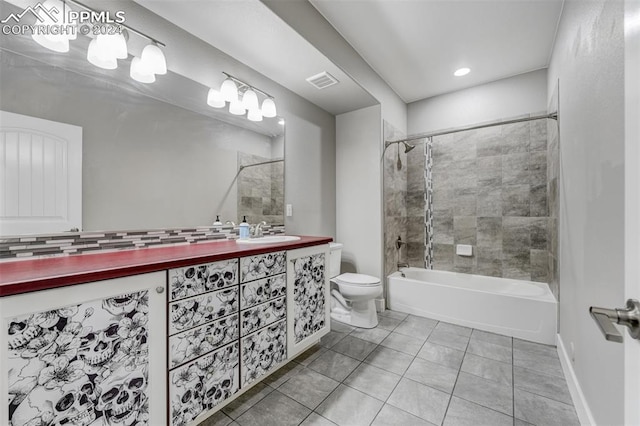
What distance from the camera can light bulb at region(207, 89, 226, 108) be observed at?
1.88 meters

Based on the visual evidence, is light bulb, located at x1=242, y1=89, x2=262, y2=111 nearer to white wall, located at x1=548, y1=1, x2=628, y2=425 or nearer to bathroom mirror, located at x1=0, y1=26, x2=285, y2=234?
bathroom mirror, located at x1=0, y1=26, x2=285, y2=234

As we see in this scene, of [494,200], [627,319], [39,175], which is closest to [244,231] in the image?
[39,175]

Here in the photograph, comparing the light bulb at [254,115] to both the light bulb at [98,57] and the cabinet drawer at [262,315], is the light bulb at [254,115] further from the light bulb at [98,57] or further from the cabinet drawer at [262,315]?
the cabinet drawer at [262,315]

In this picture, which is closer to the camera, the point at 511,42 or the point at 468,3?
the point at 468,3

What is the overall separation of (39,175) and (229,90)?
1.21m

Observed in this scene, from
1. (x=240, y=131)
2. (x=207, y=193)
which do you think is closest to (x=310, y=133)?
(x=240, y=131)

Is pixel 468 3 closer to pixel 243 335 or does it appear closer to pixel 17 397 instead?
pixel 243 335

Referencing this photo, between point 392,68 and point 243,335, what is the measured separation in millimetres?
2715

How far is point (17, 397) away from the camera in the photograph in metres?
0.80

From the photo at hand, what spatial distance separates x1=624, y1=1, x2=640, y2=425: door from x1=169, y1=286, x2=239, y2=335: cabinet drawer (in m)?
1.37

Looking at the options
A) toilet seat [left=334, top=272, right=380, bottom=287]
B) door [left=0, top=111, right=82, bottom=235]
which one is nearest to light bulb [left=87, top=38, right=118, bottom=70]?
door [left=0, top=111, right=82, bottom=235]

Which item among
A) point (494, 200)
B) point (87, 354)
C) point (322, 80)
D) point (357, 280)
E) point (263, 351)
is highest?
point (322, 80)

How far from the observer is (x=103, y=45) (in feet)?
4.44

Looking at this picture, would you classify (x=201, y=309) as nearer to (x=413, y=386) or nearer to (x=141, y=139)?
(x=141, y=139)
